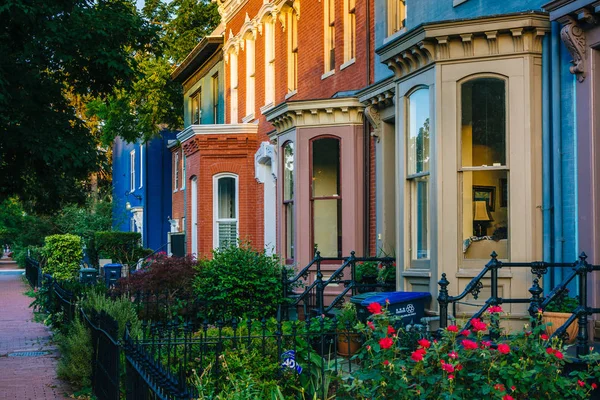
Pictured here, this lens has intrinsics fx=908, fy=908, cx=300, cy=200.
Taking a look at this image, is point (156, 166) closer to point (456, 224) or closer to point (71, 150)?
point (71, 150)

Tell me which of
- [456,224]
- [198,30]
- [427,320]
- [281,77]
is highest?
[198,30]

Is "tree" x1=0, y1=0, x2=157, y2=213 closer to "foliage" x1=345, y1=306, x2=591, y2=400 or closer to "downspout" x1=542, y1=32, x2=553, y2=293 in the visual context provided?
"downspout" x1=542, y1=32, x2=553, y2=293

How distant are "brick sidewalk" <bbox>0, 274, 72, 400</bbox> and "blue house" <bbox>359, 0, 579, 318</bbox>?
484 centimetres

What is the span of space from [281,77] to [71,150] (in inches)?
233

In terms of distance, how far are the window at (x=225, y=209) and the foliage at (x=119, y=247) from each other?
1244 cm

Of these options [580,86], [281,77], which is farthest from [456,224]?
[281,77]

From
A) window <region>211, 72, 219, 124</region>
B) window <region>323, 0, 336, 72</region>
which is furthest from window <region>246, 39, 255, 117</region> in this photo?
window <region>323, 0, 336, 72</region>

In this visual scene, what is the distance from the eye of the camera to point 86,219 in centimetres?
4519

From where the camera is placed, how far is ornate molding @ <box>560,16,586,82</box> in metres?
9.65

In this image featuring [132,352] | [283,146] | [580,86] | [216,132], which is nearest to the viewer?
[132,352]

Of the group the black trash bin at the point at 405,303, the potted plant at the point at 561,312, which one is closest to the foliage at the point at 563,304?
the potted plant at the point at 561,312

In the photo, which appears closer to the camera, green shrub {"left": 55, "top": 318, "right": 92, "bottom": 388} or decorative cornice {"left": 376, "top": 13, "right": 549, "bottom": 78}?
decorative cornice {"left": 376, "top": 13, "right": 549, "bottom": 78}

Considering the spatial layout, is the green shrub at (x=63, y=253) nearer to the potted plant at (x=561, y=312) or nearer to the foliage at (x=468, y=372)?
the potted plant at (x=561, y=312)

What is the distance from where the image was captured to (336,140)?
660 inches
